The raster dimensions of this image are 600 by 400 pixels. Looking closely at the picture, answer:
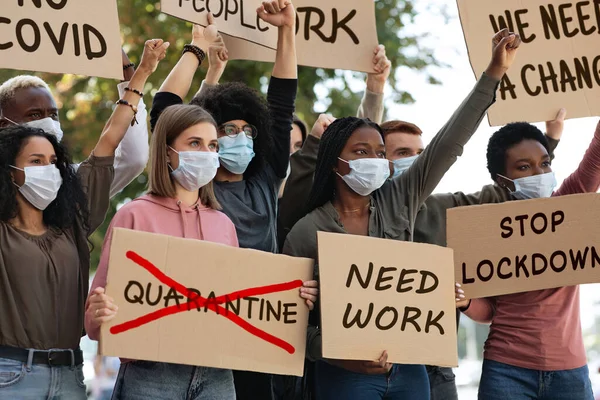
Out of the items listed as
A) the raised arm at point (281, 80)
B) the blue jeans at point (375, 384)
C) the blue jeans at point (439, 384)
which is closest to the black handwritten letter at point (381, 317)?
the blue jeans at point (375, 384)

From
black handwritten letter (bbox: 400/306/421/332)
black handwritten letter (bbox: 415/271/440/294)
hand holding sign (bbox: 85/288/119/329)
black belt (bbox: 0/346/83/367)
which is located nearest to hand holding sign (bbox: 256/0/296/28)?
black handwritten letter (bbox: 415/271/440/294)

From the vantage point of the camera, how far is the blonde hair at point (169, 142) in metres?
4.51

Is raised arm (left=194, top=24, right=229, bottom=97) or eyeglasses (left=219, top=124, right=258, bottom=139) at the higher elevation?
raised arm (left=194, top=24, right=229, bottom=97)

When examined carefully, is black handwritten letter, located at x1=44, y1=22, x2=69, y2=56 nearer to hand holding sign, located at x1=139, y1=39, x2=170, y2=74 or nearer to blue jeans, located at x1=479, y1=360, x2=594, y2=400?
hand holding sign, located at x1=139, y1=39, x2=170, y2=74

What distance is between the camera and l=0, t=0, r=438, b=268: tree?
37.8 ft

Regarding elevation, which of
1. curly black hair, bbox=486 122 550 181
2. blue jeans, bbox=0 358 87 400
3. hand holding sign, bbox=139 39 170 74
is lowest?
blue jeans, bbox=0 358 87 400

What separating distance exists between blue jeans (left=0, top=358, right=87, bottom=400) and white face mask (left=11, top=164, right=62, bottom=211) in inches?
26.4

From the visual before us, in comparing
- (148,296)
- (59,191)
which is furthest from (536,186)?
(59,191)

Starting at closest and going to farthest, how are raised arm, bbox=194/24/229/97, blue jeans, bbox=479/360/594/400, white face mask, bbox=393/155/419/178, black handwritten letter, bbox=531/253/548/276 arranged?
blue jeans, bbox=479/360/594/400 < black handwritten letter, bbox=531/253/548/276 < white face mask, bbox=393/155/419/178 < raised arm, bbox=194/24/229/97

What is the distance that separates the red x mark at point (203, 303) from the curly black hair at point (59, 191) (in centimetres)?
48

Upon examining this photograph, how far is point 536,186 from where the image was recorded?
5.41m

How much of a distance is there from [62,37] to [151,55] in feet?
1.47

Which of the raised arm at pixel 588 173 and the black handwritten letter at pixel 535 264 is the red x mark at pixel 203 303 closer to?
the black handwritten letter at pixel 535 264

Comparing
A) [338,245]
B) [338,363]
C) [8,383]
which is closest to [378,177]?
[338,245]
